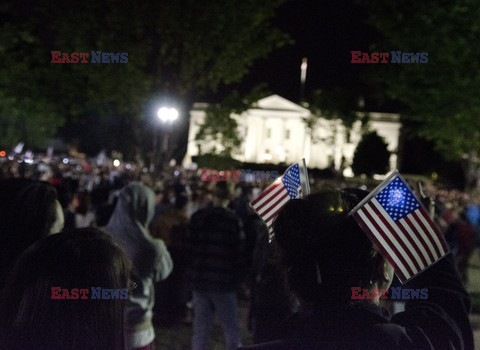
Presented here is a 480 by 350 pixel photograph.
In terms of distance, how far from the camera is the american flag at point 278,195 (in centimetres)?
302

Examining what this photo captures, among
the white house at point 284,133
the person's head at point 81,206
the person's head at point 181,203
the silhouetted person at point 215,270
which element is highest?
the white house at point 284,133

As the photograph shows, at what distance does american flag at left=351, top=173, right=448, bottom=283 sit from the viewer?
1.86 m

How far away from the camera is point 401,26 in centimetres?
1469

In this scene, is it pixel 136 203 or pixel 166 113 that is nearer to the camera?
pixel 136 203

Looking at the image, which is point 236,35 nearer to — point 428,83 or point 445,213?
point 428,83

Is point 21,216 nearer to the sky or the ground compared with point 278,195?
nearer to the ground

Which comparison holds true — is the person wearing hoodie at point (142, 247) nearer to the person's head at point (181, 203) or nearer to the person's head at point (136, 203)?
the person's head at point (136, 203)

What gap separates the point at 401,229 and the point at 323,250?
59 centimetres

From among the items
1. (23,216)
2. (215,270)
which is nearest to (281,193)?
(23,216)

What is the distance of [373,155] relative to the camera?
51969 mm

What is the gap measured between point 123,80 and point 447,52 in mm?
9417

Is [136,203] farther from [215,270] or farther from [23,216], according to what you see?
[215,270]

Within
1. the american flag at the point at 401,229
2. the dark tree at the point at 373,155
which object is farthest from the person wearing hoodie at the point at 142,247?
the dark tree at the point at 373,155

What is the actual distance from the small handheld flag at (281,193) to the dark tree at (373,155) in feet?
163
